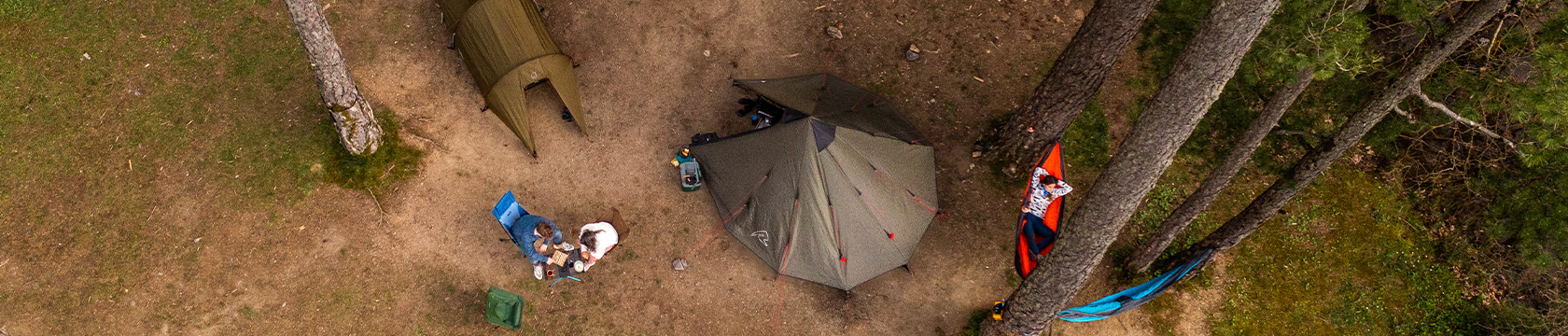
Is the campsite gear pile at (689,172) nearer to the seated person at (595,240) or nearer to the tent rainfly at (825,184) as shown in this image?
the tent rainfly at (825,184)

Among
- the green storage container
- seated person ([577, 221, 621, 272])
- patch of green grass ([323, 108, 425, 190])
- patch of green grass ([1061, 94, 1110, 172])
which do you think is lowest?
the green storage container

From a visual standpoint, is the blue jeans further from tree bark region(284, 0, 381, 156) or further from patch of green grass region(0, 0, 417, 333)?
patch of green grass region(0, 0, 417, 333)

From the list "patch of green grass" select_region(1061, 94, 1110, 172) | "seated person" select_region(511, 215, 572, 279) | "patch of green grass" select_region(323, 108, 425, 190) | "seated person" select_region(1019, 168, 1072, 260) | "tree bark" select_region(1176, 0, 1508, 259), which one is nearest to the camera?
"tree bark" select_region(1176, 0, 1508, 259)

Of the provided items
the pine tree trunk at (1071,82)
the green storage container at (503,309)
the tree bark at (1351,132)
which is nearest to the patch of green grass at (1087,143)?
the pine tree trunk at (1071,82)

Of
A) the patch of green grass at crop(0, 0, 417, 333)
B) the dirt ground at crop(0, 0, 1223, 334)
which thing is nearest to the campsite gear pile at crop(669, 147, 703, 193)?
the dirt ground at crop(0, 0, 1223, 334)

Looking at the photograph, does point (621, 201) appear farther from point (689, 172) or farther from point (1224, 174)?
point (1224, 174)

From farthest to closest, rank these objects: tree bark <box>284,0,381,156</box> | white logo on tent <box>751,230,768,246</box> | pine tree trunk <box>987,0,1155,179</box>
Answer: white logo on tent <box>751,230,768,246</box>, pine tree trunk <box>987,0,1155,179</box>, tree bark <box>284,0,381,156</box>

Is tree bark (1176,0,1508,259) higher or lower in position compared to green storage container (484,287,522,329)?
higher

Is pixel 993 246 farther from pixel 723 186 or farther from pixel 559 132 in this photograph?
pixel 559 132
